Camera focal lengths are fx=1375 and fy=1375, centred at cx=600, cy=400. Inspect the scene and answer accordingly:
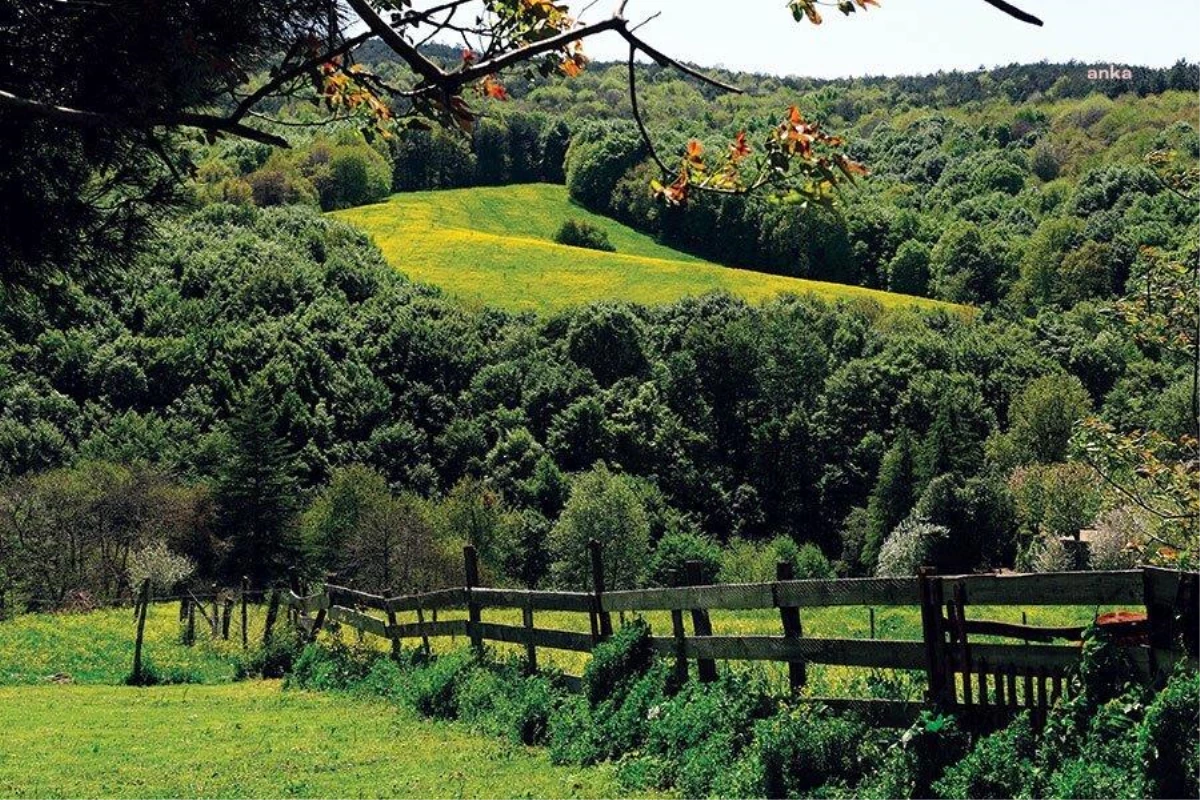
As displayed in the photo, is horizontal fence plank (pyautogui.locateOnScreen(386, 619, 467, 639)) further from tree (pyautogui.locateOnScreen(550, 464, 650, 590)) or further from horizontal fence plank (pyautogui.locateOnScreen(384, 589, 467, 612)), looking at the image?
tree (pyautogui.locateOnScreen(550, 464, 650, 590))

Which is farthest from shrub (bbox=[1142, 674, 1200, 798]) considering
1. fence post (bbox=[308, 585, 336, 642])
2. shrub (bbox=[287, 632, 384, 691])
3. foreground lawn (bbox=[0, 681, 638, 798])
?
fence post (bbox=[308, 585, 336, 642])

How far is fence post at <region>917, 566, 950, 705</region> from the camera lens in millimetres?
7898

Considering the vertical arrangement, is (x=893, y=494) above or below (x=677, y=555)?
above

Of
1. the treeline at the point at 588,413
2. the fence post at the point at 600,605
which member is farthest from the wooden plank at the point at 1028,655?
the treeline at the point at 588,413

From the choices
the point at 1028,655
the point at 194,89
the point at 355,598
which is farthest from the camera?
the point at 355,598

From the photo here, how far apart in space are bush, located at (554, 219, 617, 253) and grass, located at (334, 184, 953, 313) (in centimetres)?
133

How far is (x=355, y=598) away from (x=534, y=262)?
4330 inches

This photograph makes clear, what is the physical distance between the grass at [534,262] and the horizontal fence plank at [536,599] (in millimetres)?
103795

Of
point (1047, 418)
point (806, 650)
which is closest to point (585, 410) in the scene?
point (1047, 418)

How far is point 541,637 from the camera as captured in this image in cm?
1397

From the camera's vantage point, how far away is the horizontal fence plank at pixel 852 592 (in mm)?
8344

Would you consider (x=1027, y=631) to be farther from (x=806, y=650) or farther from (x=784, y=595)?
(x=784, y=595)

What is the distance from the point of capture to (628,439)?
101062 mm

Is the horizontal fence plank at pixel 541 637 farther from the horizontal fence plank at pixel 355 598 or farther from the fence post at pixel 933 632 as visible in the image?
the fence post at pixel 933 632
